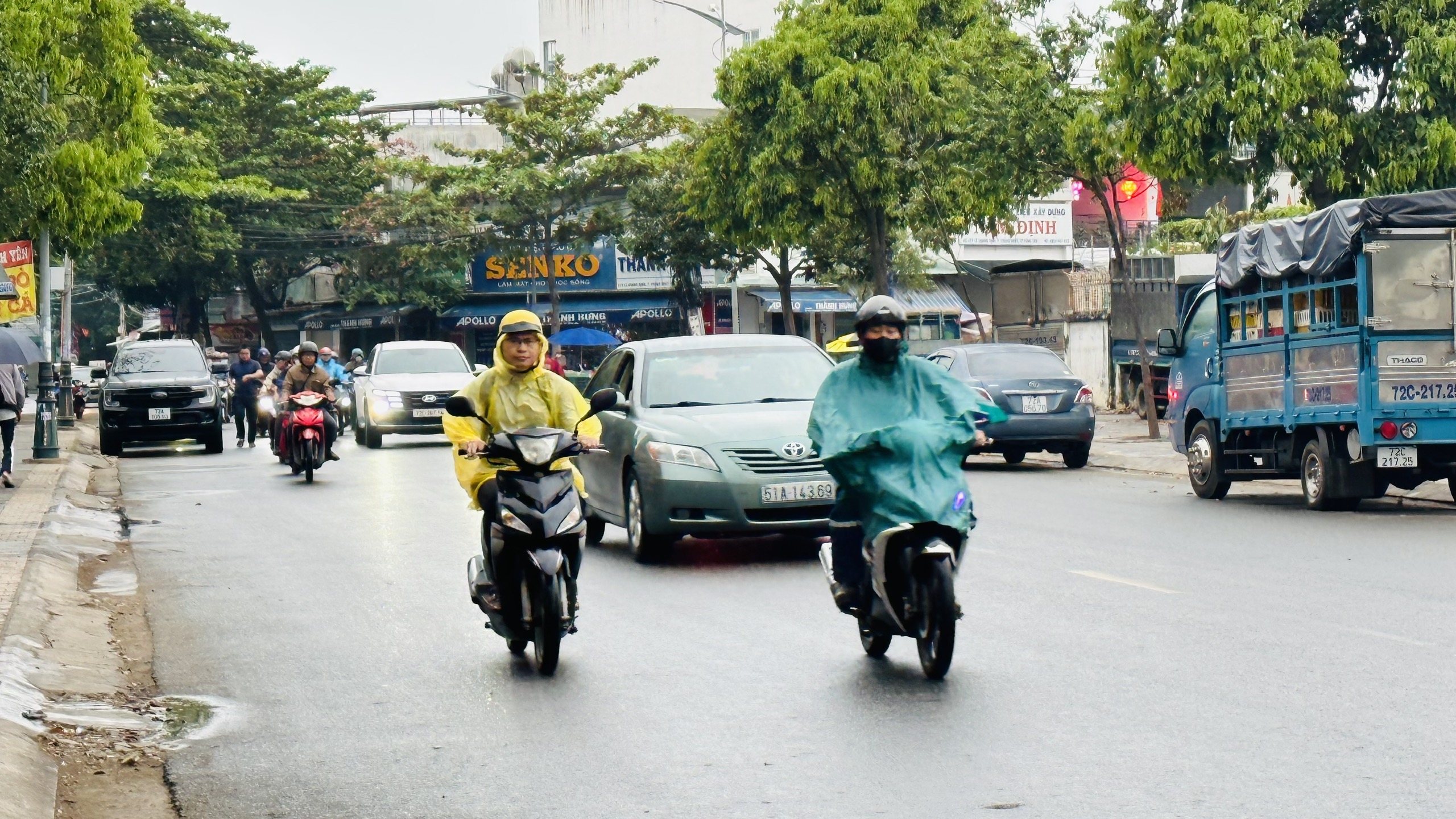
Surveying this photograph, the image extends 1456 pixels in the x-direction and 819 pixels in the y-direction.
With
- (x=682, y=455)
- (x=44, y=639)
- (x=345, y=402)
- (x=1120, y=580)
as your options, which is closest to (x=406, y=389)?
(x=345, y=402)

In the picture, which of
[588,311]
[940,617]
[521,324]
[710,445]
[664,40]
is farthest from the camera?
[664,40]

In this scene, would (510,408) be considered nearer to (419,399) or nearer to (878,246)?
(419,399)

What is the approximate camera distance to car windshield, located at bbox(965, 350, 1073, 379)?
73.7ft

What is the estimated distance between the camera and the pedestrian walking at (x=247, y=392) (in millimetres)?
29397

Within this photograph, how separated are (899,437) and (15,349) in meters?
11.1

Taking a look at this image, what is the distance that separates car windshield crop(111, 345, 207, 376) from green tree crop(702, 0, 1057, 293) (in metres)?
11.6

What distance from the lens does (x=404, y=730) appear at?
691 cm

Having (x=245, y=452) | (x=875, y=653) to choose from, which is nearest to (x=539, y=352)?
(x=875, y=653)

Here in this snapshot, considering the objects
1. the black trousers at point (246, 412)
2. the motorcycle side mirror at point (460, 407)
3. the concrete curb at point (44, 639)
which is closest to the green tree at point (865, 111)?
the black trousers at point (246, 412)

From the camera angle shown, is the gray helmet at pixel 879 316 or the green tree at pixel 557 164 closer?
the gray helmet at pixel 879 316

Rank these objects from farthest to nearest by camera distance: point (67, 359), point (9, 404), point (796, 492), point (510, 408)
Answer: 1. point (67, 359)
2. point (9, 404)
3. point (796, 492)
4. point (510, 408)

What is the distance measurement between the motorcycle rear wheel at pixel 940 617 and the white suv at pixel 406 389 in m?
20.3

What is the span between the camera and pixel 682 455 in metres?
11.9

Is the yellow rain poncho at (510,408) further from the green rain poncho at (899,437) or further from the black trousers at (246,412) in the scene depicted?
the black trousers at (246,412)
